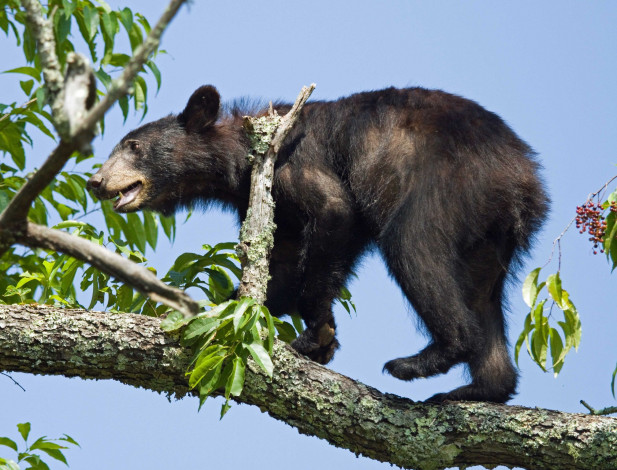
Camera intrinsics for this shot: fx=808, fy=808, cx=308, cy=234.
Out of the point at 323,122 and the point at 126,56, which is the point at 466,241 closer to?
the point at 323,122

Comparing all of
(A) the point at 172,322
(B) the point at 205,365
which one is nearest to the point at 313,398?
(B) the point at 205,365

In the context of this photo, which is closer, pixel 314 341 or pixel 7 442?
pixel 7 442

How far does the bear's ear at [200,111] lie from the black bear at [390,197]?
0.01 metres

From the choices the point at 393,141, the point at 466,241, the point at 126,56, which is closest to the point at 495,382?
the point at 466,241

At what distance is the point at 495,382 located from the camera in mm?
6066

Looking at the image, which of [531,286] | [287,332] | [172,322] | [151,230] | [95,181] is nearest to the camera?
[531,286]

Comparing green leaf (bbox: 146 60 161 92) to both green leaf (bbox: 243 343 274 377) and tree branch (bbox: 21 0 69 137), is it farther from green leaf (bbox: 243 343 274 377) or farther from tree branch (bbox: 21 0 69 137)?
tree branch (bbox: 21 0 69 137)

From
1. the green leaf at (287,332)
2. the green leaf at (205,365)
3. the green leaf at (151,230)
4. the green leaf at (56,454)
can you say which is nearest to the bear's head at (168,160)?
the green leaf at (151,230)

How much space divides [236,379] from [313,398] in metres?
0.71

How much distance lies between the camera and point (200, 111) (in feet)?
24.4

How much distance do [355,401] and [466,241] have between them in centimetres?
159

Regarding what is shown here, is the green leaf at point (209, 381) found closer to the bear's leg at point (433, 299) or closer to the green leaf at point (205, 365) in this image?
the green leaf at point (205, 365)

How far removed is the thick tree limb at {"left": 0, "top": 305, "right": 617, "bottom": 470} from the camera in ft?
16.5

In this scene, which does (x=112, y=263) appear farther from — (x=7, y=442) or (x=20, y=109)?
(x=20, y=109)
